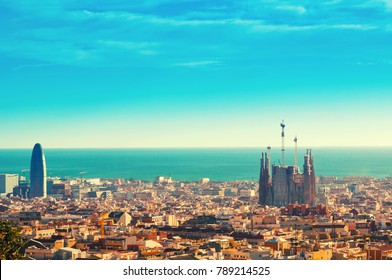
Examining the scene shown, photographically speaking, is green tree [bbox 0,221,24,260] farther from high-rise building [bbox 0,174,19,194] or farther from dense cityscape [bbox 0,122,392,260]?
high-rise building [bbox 0,174,19,194]

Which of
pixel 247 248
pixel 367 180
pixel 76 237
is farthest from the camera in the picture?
pixel 367 180

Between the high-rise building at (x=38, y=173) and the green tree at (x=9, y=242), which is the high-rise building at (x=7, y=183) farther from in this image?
the green tree at (x=9, y=242)

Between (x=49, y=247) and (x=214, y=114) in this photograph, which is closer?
(x=49, y=247)

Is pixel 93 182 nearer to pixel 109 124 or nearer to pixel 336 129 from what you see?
pixel 109 124

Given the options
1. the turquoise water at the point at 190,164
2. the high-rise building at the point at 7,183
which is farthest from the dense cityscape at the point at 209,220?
the turquoise water at the point at 190,164

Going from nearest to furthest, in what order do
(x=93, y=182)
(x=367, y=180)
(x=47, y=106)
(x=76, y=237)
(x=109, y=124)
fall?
(x=76, y=237), (x=47, y=106), (x=109, y=124), (x=367, y=180), (x=93, y=182)

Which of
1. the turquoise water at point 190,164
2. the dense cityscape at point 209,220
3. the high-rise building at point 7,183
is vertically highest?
the turquoise water at point 190,164
